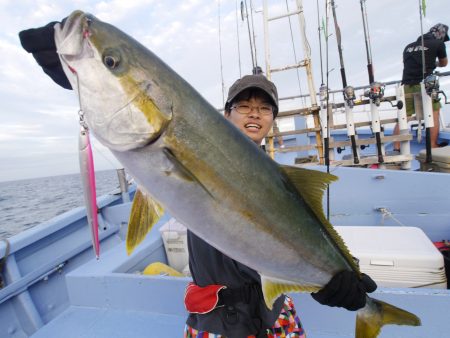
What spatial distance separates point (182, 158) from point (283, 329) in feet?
4.11

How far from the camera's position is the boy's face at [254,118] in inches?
77.3

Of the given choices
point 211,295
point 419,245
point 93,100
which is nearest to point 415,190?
point 419,245

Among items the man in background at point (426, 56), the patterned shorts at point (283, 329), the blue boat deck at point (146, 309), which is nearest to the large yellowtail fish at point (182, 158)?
the patterned shorts at point (283, 329)

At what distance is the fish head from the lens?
3.42 feet

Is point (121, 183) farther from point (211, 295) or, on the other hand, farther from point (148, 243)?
point (211, 295)

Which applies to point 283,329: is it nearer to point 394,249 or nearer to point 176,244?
point 394,249

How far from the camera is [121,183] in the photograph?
223 inches

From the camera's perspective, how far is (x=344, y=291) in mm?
1462

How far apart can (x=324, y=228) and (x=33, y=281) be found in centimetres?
365

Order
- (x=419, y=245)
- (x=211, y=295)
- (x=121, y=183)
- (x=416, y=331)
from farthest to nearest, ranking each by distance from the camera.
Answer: (x=121, y=183)
(x=419, y=245)
(x=416, y=331)
(x=211, y=295)

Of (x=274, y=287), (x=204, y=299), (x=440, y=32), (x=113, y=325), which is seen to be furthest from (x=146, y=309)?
(x=440, y=32)

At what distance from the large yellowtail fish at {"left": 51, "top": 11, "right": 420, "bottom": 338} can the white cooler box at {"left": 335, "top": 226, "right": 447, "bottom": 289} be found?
166cm

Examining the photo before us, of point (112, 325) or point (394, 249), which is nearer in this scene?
point (112, 325)

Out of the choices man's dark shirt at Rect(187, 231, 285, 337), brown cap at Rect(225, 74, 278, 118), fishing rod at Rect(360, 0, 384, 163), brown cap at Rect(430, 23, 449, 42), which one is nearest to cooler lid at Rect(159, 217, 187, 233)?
man's dark shirt at Rect(187, 231, 285, 337)
